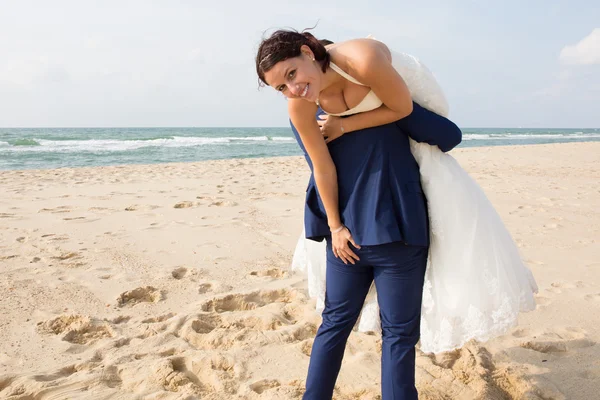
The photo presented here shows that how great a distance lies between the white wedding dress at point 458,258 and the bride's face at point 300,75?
340 mm

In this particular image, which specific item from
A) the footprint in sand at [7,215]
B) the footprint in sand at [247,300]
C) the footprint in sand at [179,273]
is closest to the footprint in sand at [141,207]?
the footprint in sand at [7,215]

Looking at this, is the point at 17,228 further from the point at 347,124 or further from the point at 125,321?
the point at 347,124

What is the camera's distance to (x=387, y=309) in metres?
1.76

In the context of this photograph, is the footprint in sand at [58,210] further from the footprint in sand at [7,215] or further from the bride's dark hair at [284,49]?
the bride's dark hair at [284,49]

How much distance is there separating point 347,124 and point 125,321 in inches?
91.9

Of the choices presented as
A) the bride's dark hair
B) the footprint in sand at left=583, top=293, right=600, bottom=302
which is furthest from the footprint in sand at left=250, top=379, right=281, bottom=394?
the footprint in sand at left=583, top=293, right=600, bottom=302

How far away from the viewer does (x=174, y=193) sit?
785 cm

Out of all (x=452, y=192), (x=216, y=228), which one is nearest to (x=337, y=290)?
(x=452, y=192)

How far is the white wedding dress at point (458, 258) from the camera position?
1796 mm

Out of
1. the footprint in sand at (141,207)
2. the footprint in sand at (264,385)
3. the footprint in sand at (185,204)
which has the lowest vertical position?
the footprint in sand at (264,385)

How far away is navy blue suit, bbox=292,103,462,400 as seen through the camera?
1710mm

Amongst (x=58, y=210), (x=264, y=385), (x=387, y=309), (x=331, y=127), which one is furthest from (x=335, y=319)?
(x=58, y=210)

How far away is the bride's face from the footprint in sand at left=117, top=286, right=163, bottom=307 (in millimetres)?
2477

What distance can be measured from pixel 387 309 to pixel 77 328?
2246mm
